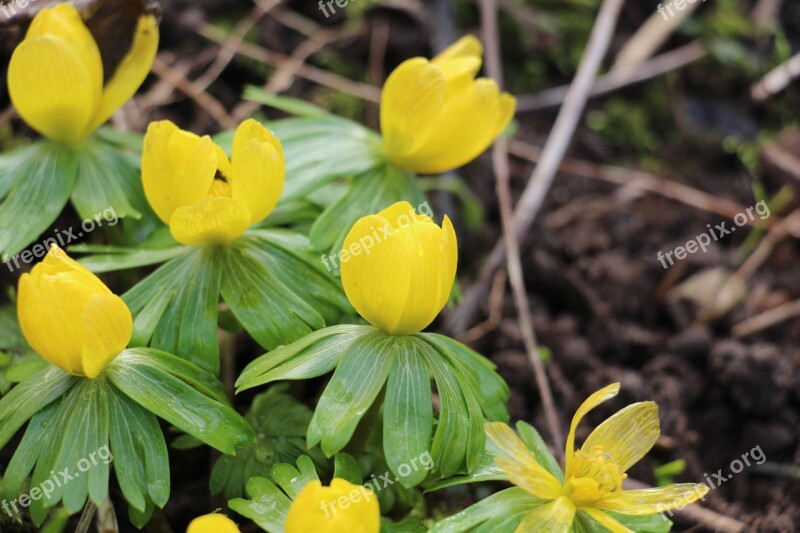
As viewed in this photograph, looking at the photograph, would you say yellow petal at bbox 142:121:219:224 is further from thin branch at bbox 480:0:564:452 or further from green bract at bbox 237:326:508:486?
thin branch at bbox 480:0:564:452

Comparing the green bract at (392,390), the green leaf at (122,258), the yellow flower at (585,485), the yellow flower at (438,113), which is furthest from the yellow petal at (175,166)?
the yellow flower at (585,485)

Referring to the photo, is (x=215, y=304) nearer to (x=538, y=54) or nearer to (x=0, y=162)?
(x=0, y=162)

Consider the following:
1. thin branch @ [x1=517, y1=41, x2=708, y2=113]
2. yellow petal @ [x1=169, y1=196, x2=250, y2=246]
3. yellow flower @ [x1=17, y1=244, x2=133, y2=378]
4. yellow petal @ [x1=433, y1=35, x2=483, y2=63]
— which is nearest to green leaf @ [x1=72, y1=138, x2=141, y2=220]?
yellow petal @ [x1=169, y1=196, x2=250, y2=246]

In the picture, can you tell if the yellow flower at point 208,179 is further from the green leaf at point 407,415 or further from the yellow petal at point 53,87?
the green leaf at point 407,415

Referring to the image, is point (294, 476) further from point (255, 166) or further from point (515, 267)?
point (515, 267)

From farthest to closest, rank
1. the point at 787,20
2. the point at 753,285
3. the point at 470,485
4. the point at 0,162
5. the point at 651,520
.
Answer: the point at 787,20
the point at 753,285
the point at 470,485
the point at 0,162
the point at 651,520

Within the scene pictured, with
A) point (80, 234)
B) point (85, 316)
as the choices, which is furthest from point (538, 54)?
point (85, 316)
